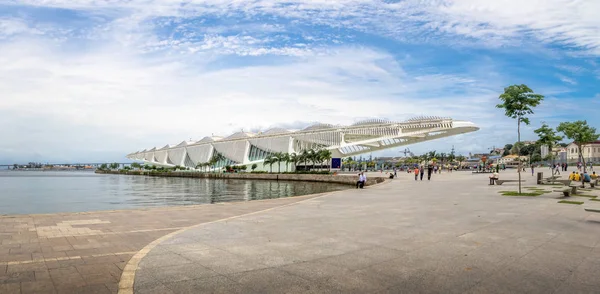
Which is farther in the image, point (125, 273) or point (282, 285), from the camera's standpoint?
point (125, 273)

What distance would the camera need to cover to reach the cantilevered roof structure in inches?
3287

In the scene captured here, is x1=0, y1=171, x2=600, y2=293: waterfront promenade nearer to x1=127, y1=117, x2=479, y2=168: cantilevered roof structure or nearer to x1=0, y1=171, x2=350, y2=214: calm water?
x1=0, y1=171, x2=350, y2=214: calm water

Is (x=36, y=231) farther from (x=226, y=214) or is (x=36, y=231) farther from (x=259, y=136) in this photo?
(x=259, y=136)

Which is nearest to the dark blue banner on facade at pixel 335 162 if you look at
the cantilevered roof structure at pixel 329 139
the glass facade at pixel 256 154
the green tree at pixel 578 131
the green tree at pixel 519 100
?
the cantilevered roof structure at pixel 329 139

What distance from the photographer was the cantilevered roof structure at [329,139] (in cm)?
8350

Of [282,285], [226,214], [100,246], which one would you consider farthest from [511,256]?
[226,214]

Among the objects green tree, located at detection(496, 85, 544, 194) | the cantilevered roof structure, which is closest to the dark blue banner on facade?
the cantilevered roof structure

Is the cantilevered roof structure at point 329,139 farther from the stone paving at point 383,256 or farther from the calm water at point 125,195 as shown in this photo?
the stone paving at point 383,256

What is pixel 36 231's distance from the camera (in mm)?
10180

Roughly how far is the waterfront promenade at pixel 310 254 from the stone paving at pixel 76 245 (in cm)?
2

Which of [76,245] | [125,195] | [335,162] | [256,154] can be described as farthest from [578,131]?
[256,154]

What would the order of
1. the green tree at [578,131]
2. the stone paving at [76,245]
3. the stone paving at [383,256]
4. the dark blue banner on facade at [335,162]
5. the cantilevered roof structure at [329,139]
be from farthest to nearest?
the dark blue banner on facade at [335,162] < the cantilevered roof structure at [329,139] < the green tree at [578,131] < the stone paving at [76,245] < the stone paving at [383,256]

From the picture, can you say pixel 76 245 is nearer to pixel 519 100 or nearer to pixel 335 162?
pixel 519 100

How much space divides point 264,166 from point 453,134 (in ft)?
160
